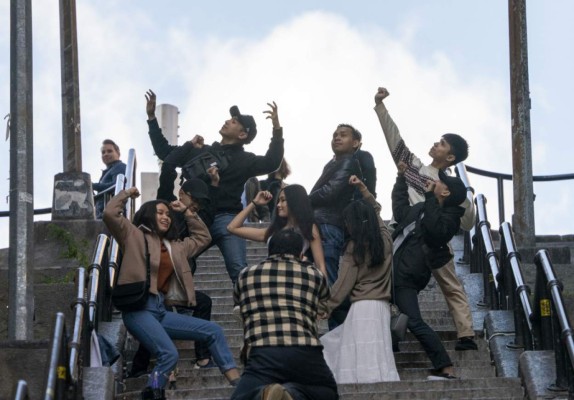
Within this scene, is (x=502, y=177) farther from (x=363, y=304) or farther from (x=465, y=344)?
(x=363, y=304)

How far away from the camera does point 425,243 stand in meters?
13.0

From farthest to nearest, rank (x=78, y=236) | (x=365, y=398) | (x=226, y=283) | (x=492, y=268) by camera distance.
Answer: (x=78, y=236) < (x=226, y=283) < (x=492, y=268) < (x=365, y=398)

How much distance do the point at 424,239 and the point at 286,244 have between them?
2.93m

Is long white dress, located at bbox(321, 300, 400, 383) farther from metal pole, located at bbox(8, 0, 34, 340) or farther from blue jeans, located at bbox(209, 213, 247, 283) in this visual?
metal pole, located at bbox(8, 0, 34, 340)

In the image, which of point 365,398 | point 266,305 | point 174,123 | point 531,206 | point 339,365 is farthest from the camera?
point 174,123

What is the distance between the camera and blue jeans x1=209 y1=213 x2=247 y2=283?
13.4m

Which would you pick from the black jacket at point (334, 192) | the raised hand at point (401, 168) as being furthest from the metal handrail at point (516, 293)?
the black jacket at point (334, 192)

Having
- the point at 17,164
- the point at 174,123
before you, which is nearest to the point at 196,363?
the point at 17,164

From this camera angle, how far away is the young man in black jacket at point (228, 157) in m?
13.9

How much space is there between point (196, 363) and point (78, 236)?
14.0 ft

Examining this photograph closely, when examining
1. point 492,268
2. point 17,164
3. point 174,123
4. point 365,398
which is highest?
point 174,123

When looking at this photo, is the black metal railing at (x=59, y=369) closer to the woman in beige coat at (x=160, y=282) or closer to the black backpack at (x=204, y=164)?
the woman in beige coat at (x=160, y=282)

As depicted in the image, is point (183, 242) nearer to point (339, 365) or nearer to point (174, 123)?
point (339, 365)

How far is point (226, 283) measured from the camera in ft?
49.8
